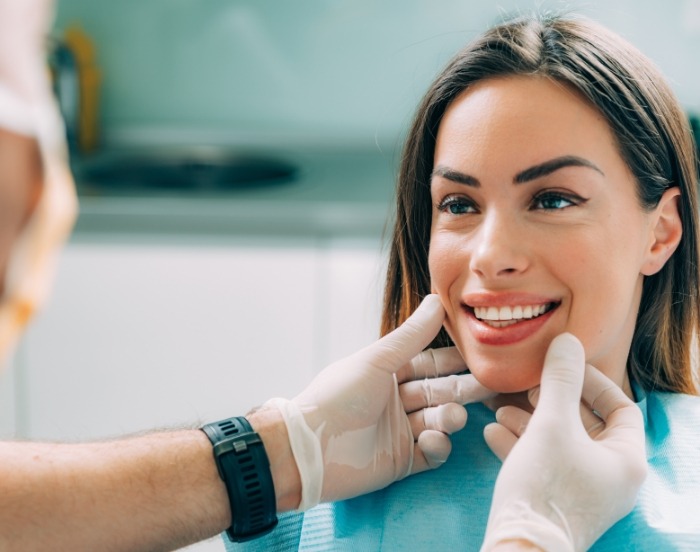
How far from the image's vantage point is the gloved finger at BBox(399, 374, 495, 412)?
133 cm

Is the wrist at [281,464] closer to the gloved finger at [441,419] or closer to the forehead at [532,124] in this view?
the gloved finger at [441,419]

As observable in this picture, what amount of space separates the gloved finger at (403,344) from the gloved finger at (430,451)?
0.35 ft

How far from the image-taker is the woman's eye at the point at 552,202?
48.8 inches

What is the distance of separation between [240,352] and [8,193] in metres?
1.93

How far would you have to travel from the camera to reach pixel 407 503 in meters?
1.28

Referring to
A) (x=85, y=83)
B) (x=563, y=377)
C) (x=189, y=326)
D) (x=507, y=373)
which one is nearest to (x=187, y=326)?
(x=189, y=326)

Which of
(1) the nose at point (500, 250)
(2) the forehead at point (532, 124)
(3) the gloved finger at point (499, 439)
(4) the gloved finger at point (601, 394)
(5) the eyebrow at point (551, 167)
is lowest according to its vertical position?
(3) the gloved finger at point (499, 439)

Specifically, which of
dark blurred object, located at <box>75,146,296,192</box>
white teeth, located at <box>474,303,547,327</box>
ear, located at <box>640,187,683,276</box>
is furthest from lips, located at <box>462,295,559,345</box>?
dark blurred object, located at <box>75,146,296,192</box>

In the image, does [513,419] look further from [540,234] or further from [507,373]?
[540,234]

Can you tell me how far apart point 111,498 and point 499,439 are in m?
0.51

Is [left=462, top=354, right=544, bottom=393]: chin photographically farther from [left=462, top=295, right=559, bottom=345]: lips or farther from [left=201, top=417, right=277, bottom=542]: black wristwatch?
[left=201, top=417, right=277, bottom=542]: black wristwatch

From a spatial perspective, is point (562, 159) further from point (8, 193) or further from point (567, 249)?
point (8, 193)

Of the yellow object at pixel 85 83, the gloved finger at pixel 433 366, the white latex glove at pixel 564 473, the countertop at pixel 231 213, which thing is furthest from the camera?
the yellow object at pixel 85 83

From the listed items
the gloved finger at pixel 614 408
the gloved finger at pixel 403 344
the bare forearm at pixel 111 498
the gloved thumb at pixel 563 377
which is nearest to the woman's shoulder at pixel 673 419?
the gloved finger at pixel 614 408
